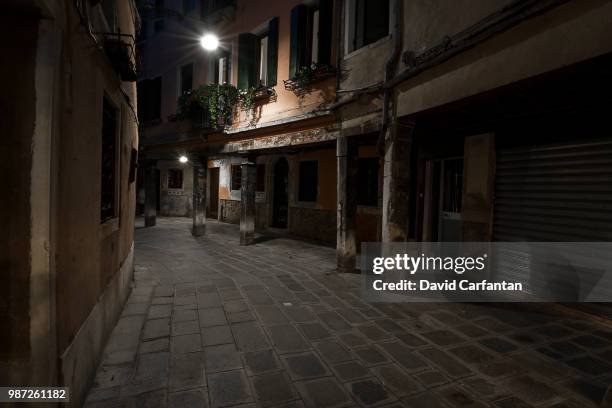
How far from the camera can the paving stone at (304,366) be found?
3.03m

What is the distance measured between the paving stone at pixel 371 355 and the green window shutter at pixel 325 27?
6.17m

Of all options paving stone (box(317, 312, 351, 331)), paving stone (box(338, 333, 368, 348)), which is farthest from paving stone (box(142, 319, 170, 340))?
paving stone (box(338, 333, 368, 348))

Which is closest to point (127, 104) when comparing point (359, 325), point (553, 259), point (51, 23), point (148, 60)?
point (51, 23)

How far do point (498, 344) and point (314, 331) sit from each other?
2.21m

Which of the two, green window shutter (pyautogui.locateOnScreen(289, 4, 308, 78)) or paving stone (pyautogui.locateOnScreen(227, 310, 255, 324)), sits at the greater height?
green window shutter (pyautogui.locateOnScreen(289, 4, 308, 78))

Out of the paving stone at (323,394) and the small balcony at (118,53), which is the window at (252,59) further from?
the paving stone at (323,394)

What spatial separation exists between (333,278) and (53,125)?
5275 millimetres

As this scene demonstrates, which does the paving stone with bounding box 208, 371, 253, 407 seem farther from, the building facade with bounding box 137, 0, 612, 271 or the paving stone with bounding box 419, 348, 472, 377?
the building facade with bounding box 137, 0, 612, 271

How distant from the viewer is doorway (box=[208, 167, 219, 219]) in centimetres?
1725

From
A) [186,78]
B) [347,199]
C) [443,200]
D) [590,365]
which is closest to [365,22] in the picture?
[347,199]

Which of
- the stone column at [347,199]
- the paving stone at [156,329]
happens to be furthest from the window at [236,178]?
the paving stone at [156,329]

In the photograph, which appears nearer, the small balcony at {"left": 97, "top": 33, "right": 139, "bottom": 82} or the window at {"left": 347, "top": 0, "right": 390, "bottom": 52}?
the small balcony at {"left": 97, "top": 33, "right": 139, "bottom": 82}

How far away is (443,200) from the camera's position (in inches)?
295

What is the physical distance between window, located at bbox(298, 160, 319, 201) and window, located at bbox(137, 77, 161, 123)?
671 centimetres
